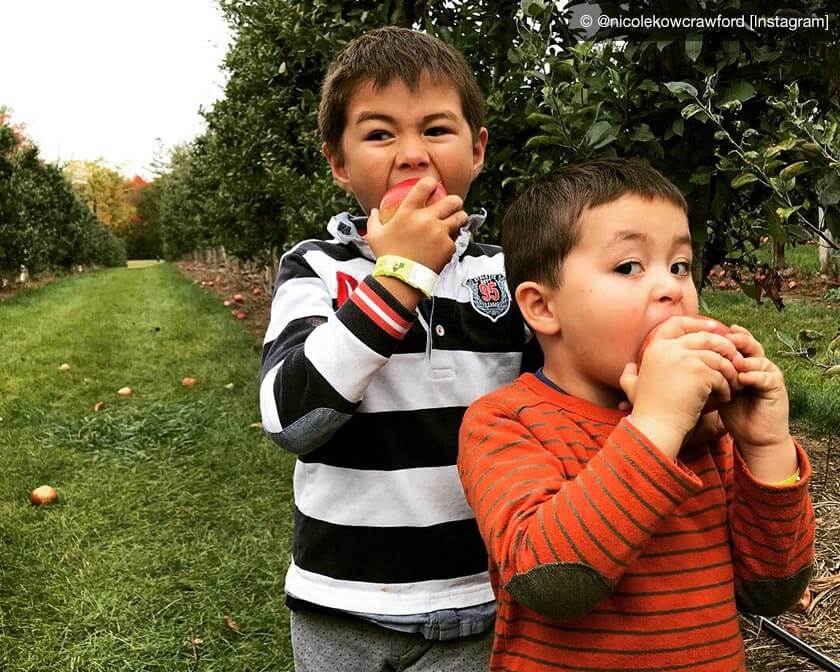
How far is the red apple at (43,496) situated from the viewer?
3.86 metres

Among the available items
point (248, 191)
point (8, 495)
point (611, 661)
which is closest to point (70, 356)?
point (248, 191)

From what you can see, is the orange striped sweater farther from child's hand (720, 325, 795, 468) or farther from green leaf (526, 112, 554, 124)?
green leaf (526, 112, 554, 124)

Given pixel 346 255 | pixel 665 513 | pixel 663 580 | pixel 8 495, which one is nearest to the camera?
pixel 665 513

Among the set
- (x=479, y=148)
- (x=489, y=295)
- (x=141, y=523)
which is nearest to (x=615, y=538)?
(x=489, y=295)

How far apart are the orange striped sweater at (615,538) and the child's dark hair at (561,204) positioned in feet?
0.58

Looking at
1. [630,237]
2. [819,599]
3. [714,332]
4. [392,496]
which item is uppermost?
[630,237]

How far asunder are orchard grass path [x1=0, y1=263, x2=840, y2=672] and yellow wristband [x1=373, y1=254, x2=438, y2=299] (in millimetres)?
1809

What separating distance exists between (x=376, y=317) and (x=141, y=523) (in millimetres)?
3135

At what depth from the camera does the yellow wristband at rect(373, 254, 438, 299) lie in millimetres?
1012

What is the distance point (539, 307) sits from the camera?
1073mm

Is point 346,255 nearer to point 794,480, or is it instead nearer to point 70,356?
point 794,480

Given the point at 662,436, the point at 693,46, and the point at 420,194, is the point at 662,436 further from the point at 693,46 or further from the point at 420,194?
the point at 693,46

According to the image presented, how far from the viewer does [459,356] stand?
49.6 inches

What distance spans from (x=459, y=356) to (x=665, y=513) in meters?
0.51
